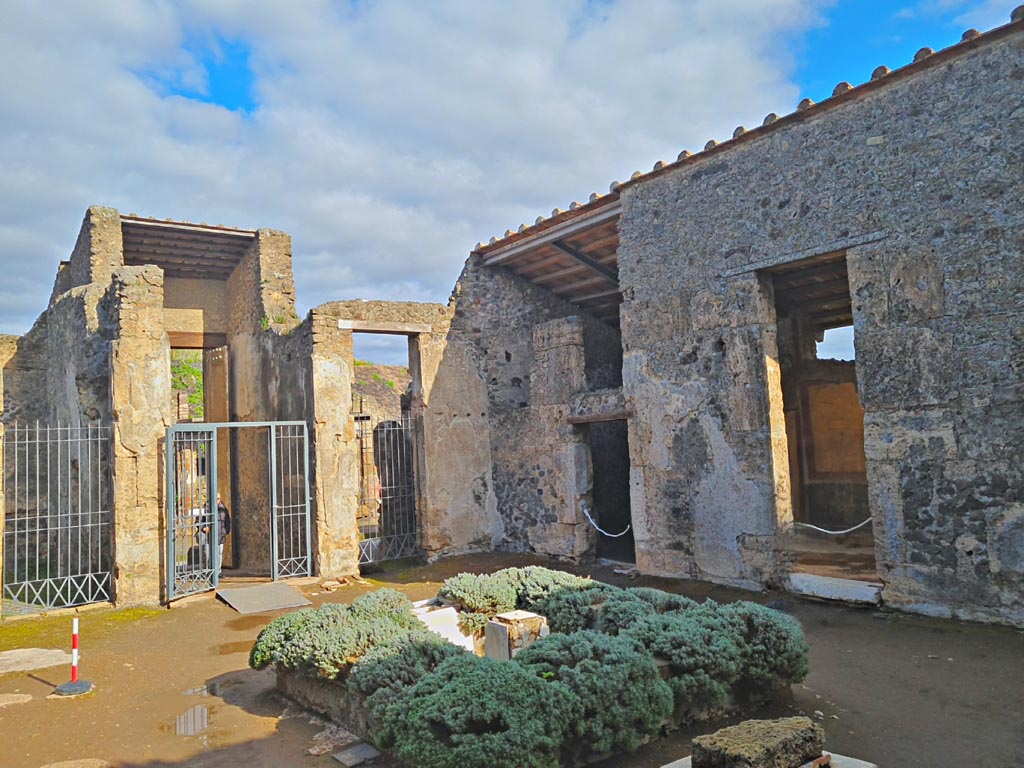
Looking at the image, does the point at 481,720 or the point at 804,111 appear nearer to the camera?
the point at 481,720

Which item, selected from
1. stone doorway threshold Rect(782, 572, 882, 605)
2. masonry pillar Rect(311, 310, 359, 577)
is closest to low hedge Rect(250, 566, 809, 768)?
stone doorway threshold Rect(782, 572, 882, 605)

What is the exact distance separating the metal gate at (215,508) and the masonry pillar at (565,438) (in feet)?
12.0

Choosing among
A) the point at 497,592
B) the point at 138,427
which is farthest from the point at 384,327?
the point at 497,592

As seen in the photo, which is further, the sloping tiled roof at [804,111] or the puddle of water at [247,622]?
Result: the puddle of water at [247,622]

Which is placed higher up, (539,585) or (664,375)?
(664,375)

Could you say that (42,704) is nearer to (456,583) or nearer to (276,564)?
(456,583)

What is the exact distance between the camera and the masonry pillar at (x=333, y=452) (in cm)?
1020

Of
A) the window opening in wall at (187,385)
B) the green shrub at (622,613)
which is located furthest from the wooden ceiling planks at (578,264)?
the window opening in wall at (187,385)

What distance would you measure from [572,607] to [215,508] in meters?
5.63

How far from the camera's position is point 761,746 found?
330 cm

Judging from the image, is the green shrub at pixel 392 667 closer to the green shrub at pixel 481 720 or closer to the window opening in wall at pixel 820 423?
the green shrub at pixel 481 720

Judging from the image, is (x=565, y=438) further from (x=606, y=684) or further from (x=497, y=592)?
(x=606, y=684)

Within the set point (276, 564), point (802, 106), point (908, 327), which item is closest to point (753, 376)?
point (908, 327)

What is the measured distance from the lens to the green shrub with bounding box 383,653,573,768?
359 centimetres
